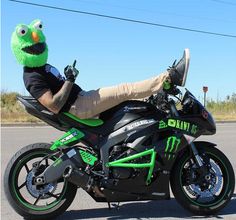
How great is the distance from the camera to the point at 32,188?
4.80 m

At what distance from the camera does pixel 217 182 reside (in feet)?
16.8

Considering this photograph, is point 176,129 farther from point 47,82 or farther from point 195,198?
point 47,82

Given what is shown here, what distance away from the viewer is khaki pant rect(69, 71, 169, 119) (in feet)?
Answer: 15.7

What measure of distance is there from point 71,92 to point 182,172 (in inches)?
57.0

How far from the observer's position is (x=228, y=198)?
5.12 meters

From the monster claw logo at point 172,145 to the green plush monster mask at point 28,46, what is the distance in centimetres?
152

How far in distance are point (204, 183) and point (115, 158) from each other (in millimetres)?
1030

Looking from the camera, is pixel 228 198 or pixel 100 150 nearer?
pixel 100 150

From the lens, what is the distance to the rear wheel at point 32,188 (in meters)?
4.77

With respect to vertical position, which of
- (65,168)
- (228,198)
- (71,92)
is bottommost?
(228,198)

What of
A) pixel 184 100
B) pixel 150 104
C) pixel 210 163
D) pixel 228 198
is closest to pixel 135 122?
pixel 150 104

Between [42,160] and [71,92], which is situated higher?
[71,92]

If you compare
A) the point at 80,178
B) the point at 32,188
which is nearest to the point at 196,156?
the point at 80,178

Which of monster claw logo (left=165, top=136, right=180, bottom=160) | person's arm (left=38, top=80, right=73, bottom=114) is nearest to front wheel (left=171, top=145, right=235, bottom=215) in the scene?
monster claw logo (left=165, top=136, right=180, bottom=160)
